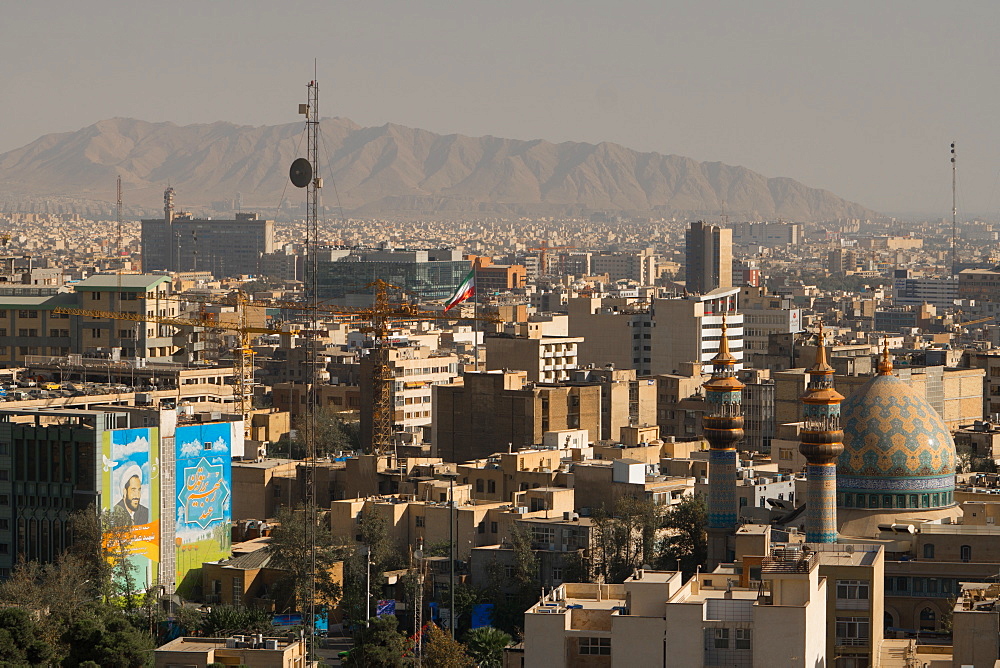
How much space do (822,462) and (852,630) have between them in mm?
6709

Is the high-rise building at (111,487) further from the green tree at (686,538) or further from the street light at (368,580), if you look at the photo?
the green tree at (686,538)

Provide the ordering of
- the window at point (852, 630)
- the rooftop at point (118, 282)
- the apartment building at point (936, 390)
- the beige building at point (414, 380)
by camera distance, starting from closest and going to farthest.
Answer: the window at point (852, 630) → the apartment building at point (936, 390) → the beige building at point (414, 380) → the rooftop at point (118, 282)

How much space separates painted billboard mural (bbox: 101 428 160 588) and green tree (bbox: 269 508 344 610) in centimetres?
215

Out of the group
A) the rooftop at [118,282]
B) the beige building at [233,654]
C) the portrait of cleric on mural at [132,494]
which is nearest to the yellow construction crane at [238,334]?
the rooftop at [118,282]

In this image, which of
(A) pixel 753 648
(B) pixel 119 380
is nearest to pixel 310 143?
(A) pixel 753 648

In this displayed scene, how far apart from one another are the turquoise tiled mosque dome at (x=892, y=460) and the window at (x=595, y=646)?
12.2m

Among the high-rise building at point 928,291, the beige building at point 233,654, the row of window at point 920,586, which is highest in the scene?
the high-rise building at point 928,291

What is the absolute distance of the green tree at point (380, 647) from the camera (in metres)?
31.0

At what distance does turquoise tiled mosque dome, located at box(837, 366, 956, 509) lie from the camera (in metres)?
34.5

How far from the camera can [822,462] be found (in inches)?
1303

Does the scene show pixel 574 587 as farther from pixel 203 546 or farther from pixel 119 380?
pixel 119 380

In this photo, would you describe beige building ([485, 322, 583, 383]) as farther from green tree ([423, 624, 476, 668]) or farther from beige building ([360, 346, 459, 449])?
green tree ([423, 624, 476, 668])

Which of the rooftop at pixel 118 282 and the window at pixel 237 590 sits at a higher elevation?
the rooftop at pixel 118 282

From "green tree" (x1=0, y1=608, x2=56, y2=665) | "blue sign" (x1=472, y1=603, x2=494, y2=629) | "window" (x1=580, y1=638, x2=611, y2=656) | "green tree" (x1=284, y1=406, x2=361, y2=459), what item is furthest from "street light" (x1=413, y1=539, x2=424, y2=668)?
"green tree" (x1=284, y1=406, x2=361, y2=459)
